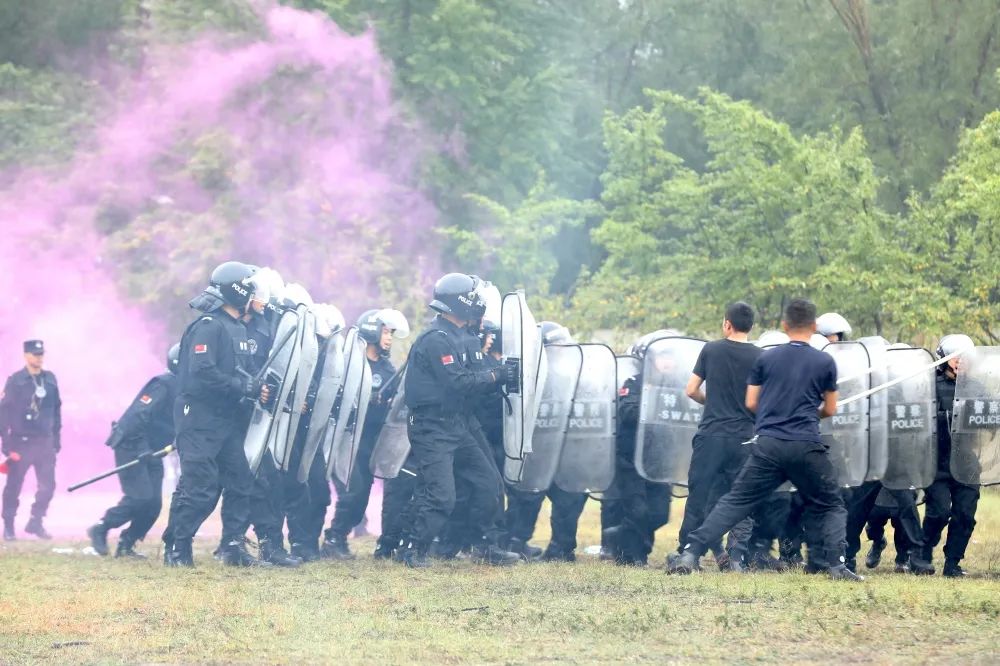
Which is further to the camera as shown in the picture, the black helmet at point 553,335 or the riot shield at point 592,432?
the black helmet at point 553,335

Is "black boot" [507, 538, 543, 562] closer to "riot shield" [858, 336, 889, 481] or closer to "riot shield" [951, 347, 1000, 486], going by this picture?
"riot shield" [858, 336, 889, 481]

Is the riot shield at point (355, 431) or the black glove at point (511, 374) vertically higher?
the black glove at point (511, 374)

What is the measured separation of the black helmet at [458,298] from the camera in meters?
11.3

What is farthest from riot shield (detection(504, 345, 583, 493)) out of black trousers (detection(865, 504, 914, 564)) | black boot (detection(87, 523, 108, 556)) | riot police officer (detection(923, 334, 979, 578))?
black boot (detection(87, 523, 108, 556))

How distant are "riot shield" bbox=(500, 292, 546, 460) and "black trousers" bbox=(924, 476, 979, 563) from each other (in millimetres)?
2869

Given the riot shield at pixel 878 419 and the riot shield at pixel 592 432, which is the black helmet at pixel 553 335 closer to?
the riot shield at pixel 592 432

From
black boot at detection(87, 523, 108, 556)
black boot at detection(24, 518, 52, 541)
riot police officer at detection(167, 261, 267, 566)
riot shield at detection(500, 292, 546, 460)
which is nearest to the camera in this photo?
riot police officer at detection(167, 261, 267, 566)

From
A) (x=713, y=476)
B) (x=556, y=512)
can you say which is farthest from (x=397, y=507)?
(x=713, y=476)

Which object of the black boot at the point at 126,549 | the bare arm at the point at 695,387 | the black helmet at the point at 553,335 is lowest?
the black boot at the point at 126,549

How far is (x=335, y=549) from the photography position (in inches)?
504

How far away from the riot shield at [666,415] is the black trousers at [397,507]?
190 centimetres

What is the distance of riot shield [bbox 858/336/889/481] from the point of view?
11.1 meters

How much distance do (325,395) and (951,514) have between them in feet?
14.9

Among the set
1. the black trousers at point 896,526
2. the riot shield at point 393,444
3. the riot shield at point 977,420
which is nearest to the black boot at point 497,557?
the riot shield at point 393,444
